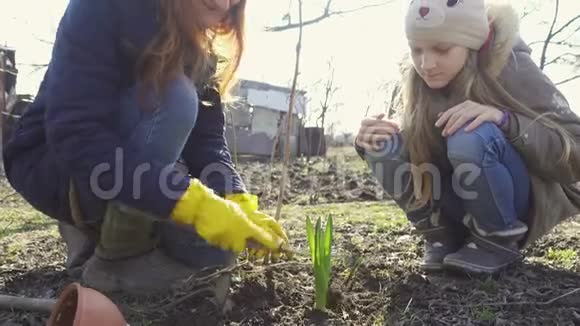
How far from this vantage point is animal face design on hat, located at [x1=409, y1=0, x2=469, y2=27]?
1880 mm

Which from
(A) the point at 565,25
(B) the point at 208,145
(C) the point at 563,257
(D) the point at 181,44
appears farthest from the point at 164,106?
(A) the point at 565,25

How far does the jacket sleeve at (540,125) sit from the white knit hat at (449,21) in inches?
6.9

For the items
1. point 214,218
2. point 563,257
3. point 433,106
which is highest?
point 433,106

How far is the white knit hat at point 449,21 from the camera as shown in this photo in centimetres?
188

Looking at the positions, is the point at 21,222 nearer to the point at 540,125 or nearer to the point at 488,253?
the point at 488,253

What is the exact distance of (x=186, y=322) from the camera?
1.57 meters

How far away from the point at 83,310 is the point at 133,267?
24.6 inches

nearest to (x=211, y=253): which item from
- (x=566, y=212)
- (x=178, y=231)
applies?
(x=178, y=231)

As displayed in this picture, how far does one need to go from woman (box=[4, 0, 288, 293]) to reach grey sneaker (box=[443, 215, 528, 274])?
66 cm

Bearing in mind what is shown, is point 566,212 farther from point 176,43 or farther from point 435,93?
point 176,43

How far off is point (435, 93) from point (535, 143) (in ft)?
1.26

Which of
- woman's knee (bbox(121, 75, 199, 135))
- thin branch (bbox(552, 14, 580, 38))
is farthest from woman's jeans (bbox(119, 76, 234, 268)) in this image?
thin branch (bbox(552, 14, 580, 38))

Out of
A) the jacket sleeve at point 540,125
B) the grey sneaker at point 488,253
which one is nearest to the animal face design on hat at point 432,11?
the jacket sleeve at point 540,125

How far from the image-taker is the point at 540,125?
1868 millimetres
